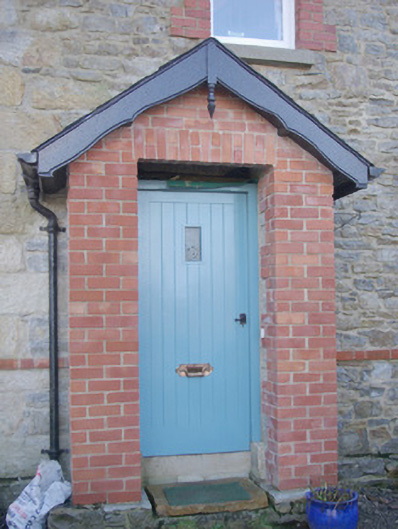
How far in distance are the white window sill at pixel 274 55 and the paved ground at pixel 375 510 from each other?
4.10 meters

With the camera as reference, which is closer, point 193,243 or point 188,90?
point 188,90

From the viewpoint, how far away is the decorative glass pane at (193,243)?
5.06m

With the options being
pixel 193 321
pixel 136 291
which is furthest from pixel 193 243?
pixel 136 291

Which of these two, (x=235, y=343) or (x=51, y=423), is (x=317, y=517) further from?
(x=51, y=423)

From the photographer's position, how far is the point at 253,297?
5.11 metres

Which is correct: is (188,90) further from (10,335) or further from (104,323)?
(10,335)

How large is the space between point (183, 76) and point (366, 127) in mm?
2390

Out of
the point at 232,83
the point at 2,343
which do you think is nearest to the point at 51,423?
the point at 2,343

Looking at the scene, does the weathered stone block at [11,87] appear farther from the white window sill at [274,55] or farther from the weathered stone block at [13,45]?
the white window sill at [274,55]

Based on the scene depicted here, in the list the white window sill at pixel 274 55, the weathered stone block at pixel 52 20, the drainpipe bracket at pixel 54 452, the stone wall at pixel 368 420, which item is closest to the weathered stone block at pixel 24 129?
the weathered stone block at pixel 52 20

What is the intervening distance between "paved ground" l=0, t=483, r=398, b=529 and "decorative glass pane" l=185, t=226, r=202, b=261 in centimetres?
213

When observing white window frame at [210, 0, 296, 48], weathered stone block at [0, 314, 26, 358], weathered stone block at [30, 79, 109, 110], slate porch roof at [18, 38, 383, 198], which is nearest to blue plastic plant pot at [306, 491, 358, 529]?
slate porch roof at [18, 38, 383, 198]

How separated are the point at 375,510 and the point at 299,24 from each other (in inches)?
179

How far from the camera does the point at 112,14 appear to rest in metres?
5.43
